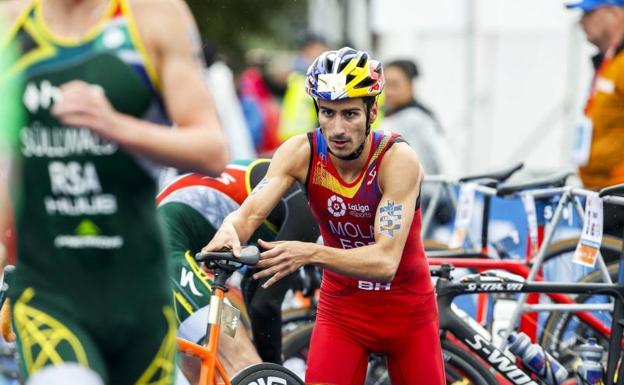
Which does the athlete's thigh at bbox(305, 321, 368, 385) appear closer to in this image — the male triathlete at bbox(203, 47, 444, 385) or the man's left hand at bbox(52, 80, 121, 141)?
the male triathlete at bbox(203, 47, 444, 385)

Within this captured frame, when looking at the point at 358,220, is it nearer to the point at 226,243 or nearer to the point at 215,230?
the point at 226,243

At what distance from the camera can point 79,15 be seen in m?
3.60

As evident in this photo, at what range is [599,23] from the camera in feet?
26.4

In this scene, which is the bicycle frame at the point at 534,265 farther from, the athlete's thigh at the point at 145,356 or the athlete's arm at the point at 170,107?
the athlete's arm at the point at 170,107

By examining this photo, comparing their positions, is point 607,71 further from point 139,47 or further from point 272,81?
point 272,81

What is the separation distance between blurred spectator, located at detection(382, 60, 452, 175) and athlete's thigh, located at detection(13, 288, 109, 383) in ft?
22.1

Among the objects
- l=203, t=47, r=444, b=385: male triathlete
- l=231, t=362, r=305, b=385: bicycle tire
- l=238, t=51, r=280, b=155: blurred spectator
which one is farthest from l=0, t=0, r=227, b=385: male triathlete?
l=238, t=51, r=280, b=155: blurred spectator

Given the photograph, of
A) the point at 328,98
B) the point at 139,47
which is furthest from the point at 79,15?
the point at 328,98

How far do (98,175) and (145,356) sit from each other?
491 mm

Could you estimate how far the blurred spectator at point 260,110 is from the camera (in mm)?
16781

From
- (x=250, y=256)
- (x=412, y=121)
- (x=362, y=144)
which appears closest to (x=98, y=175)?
(x=250, y=256)

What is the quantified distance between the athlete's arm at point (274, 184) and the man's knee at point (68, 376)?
6.06ft

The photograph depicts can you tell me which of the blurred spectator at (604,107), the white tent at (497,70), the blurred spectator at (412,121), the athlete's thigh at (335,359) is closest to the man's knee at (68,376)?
the athlete's thigh at (335,359)

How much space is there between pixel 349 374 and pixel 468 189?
2.69 metres
